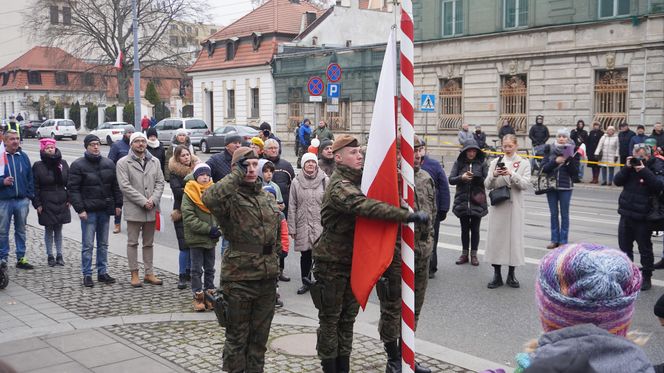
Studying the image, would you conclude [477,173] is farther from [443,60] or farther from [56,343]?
[443,60]

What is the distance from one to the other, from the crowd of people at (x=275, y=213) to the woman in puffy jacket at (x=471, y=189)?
0.05ft

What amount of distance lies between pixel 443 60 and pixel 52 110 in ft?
154

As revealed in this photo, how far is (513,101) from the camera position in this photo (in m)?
31.3

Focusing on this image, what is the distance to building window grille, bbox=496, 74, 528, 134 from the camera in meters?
30.9

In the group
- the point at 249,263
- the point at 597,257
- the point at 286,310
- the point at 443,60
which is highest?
the point at 443,60

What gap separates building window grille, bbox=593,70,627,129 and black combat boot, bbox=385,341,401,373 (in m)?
23.7

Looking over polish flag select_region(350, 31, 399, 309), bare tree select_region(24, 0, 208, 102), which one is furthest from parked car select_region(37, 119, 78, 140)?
polish flag select_region(350, 31, 399, 309)

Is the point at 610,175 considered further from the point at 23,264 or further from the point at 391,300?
the point at 391,300

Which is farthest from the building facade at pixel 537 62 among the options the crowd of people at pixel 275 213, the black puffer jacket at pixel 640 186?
the black puffer jacket at pixel 640 186

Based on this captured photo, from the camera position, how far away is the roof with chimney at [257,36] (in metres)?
47.2

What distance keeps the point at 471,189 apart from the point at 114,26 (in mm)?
51410

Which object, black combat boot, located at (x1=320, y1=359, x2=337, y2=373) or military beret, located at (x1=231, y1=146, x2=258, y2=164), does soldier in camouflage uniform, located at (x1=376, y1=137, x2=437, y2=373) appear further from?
military beret, located at (x1=231, y1=146, x2=258, y2=164)

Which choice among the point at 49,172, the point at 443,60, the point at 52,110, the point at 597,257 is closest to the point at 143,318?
the point at 49,172

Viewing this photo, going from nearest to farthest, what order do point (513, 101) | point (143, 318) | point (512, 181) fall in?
point (143, 318) → point (512, 181) → point (513, 101)
